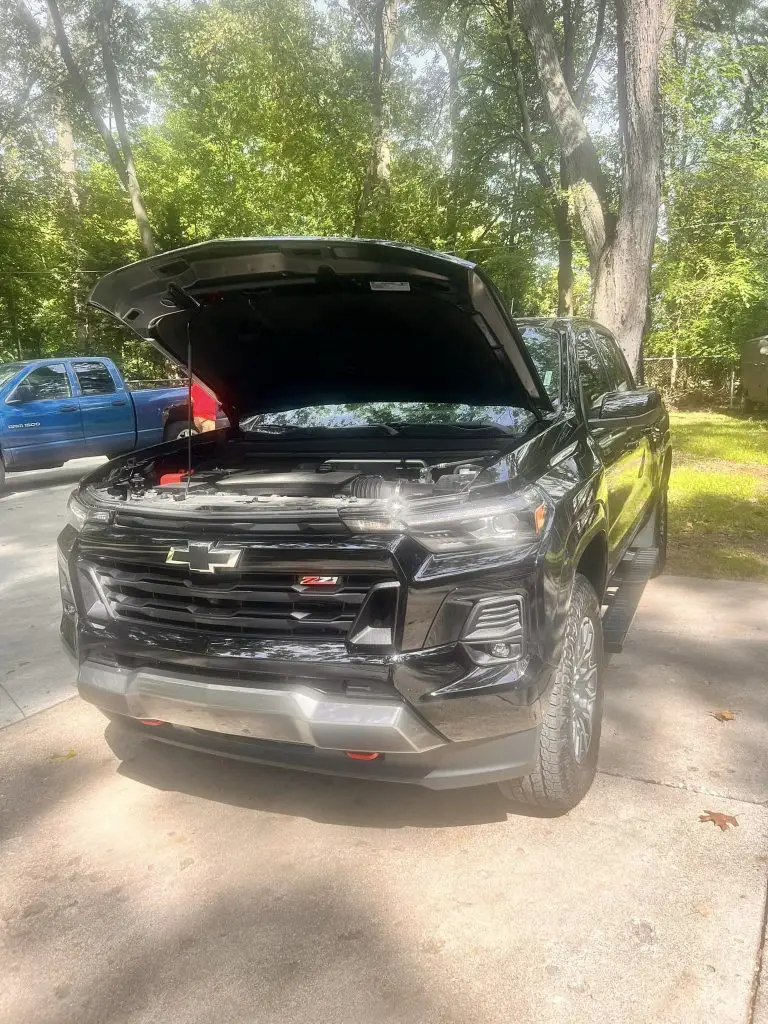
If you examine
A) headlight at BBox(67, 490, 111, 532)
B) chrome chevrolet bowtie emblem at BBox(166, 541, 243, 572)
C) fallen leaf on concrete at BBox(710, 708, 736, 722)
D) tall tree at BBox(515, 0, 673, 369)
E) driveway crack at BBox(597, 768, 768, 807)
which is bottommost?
fallen leaf on concrete at BBox(710, 708, 736, 722)

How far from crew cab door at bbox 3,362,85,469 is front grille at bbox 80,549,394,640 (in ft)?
28.8

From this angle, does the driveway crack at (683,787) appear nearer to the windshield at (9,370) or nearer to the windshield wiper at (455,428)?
the windshield wiper at (455,428)

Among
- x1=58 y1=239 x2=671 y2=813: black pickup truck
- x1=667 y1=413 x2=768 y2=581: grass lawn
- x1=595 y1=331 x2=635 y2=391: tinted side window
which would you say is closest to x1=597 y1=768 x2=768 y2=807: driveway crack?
x1=58 y1=239 x2=671 y2=813: black pickup truck

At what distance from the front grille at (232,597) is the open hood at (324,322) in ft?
3.77

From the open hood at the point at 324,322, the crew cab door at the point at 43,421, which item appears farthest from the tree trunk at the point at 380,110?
the open hood at the point at 324,322

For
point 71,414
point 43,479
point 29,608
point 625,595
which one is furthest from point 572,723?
point 43,479

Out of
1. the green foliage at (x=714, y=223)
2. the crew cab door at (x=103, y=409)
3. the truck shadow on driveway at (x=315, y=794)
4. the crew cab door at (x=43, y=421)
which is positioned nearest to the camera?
the truck shadow on driveway at (x=315, y=794)

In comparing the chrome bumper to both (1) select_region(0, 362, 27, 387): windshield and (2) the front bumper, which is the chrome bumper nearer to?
(2) the front bumper

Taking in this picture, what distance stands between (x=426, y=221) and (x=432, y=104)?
11.8 feet

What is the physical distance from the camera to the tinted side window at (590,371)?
12.7 feet

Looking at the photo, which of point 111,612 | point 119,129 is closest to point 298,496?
point 111,612

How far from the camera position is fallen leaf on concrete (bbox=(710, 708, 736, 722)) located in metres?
3.56

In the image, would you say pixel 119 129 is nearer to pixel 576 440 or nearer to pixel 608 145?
pixel 608 145

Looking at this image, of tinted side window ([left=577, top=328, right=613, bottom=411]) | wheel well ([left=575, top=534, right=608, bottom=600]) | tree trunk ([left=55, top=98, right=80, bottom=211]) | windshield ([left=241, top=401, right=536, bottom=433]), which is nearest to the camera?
wheel well ([left=575, top=534, right=608, bottom=600])
